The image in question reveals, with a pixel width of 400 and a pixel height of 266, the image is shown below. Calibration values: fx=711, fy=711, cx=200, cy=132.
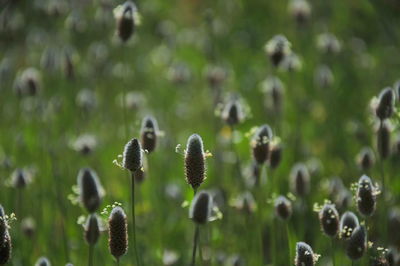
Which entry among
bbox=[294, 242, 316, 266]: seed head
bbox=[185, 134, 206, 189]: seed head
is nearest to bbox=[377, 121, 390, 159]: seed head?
bbox=[294, 242, 316, 266]: seed head

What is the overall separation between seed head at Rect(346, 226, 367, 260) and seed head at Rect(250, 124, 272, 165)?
451 mm

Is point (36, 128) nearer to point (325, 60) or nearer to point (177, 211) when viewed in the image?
point (177, 211)

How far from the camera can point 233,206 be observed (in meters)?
3.20

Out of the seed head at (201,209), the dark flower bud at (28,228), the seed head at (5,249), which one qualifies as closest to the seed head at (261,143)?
the seed head at (201,209)

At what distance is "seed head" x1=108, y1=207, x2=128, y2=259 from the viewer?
1812mm

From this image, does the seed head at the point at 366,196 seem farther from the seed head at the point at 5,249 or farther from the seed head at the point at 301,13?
the seed head at the point at 301,13

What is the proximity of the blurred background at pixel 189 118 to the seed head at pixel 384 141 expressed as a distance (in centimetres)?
22

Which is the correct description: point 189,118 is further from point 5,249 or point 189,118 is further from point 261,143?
point 5,249

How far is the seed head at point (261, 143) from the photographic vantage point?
2.29 m

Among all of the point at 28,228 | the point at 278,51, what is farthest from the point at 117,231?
the point at 278,51

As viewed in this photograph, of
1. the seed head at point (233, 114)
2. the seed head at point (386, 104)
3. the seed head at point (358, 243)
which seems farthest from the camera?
the seed head at point (233, 114)

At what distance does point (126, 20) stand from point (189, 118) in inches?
91.3

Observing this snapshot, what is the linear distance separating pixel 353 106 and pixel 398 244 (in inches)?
62.0

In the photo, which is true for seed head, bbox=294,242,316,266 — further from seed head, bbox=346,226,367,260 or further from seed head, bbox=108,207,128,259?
seed head, bbox=108,207,128,259
